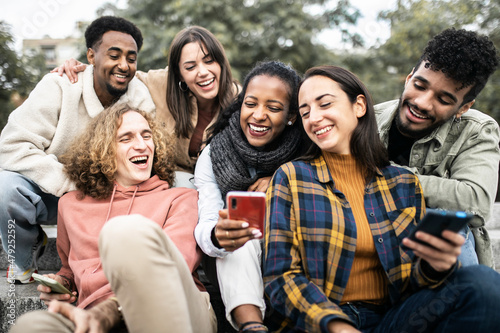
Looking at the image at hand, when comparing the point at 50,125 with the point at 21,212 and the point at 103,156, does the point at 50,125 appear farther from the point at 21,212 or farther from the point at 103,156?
the point at 103,156

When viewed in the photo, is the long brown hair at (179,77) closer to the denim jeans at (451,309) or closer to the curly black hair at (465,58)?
the curly black hair at (465,58)

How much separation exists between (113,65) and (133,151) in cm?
122

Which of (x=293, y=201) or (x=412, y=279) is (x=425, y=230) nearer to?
(x=412, y=279)

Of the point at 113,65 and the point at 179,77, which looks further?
the point at 179,77

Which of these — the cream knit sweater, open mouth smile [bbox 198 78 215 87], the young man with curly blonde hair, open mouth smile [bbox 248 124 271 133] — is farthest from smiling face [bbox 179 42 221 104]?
open mouth smile [bbox 248 124 271 133]

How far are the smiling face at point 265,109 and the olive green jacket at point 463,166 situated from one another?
2.52 feet

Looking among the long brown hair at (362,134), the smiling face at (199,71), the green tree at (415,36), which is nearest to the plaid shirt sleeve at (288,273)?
the long brown hair at (362,134)

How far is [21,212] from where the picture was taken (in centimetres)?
289

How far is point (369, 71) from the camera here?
13.7m

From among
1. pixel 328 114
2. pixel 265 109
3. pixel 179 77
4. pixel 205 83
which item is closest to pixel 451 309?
pixel 328 114

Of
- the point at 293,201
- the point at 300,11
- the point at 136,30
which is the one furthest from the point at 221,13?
the point at 293,201

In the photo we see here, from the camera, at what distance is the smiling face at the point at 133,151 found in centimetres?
265

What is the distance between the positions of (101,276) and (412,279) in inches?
61.9

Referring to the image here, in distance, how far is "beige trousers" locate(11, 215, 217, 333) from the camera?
163 centimetres
